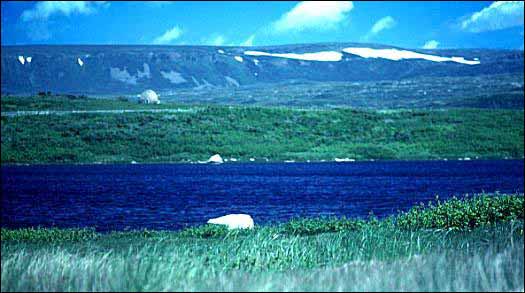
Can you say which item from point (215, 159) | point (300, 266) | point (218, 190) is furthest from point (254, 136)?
point (300, 266)

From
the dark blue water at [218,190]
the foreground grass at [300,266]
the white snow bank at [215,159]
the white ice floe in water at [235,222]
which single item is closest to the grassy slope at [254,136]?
the white snow bank at [215,159]

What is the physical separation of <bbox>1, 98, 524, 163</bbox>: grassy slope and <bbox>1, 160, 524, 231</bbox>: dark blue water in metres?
9.58

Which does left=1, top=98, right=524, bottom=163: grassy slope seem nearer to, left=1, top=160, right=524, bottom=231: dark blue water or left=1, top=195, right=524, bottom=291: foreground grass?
left=1, top=160, right=524, bottom=231: dark blue water

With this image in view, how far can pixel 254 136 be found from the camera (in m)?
109

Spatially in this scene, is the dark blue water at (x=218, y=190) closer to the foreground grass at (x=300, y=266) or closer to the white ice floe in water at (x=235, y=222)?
the white ice floe in water at (x=235, y=222)

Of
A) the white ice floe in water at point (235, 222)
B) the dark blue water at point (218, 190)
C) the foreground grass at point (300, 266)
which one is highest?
the foreground grass at point (300, 266)

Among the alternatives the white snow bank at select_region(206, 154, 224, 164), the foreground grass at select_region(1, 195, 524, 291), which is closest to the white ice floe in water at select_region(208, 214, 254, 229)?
the foreground grass at select_region(1, 195, 524, 291)

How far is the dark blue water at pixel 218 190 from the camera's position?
4141 cm

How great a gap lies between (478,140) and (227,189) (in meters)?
65.6

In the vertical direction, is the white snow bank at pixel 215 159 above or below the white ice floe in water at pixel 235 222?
below

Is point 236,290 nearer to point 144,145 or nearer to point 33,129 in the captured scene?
point 144,145

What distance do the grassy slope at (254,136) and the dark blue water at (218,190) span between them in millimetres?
9577

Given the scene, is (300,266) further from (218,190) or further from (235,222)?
(218,190)

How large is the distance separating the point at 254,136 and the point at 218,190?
5277 centimetres
